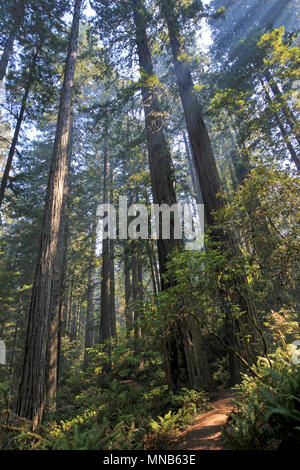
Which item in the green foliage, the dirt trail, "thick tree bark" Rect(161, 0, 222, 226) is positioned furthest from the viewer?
"thick tree bark" Rect(161, 0, 222, 226)

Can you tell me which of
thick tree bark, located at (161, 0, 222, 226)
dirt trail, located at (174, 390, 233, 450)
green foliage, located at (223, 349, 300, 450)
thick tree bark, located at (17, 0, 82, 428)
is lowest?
dirt trail, located at (174, 390, 233, 450)

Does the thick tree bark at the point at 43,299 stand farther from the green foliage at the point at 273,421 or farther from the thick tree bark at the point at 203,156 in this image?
the thick tree bark at the point at 203,156

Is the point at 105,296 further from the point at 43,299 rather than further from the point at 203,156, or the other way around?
the point at 203,156

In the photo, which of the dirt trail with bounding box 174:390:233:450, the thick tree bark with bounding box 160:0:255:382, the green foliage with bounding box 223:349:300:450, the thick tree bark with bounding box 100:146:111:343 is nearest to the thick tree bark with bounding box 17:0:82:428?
the dirt trail with bounding box 174:390:233:450

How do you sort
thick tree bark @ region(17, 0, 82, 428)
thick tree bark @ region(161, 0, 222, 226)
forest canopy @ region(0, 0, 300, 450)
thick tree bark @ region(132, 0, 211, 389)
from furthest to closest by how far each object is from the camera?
thick tree bark @ region(161, 0, 222, 226) < thick tree bark @ region(132, 0, 211, 389) < thick tree bark @ region(17, 0, 82, 428) < forest canopy @ region(0, 0, 300, 450)

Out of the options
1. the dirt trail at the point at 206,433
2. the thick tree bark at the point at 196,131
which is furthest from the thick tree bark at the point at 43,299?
the thick tree bark at the point at 196,131

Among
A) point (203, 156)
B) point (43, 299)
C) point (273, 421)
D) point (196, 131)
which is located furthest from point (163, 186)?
point (273, 421)

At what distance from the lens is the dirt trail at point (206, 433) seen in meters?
2.90

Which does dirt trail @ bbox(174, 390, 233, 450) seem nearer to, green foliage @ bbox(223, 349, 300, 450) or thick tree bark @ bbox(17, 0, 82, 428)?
green foliage @ bbox(223, 349, 300, 450)

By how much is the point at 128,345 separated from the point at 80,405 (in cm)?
618

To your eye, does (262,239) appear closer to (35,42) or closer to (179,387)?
(179,387)

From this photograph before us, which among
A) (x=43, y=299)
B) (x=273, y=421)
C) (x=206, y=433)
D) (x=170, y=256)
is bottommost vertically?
(x=206, y=433)

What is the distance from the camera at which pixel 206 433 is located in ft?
11.0

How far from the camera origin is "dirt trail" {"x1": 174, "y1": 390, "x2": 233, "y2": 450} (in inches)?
114
